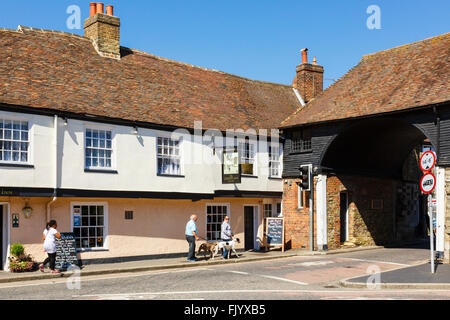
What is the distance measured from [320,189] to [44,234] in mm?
11938

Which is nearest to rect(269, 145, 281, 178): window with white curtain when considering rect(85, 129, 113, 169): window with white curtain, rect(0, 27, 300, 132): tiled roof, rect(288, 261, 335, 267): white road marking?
rect(0, 27, 300, 132): tiled roof

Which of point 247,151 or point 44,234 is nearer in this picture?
point 44,234

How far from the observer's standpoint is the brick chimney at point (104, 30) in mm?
21453

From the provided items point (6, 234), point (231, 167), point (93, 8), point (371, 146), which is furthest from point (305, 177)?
point (6, 234)

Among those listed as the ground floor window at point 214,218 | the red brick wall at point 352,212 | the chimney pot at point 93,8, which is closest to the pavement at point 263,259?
the red brick wall at point 352,212

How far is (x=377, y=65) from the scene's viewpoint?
80.4 feet

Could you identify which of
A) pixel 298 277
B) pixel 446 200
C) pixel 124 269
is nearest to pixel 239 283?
pixel 298 277

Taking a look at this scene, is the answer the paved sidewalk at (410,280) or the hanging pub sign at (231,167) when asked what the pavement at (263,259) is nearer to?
the paved sidewalk at (410,280)

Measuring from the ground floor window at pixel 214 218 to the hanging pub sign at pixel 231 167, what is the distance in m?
1.74

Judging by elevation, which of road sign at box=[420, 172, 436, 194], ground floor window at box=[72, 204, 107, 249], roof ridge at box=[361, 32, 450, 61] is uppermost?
roof ridge at box=[361, 32, 450, 61]

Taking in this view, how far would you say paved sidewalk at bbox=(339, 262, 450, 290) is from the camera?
A: 12.8 metres

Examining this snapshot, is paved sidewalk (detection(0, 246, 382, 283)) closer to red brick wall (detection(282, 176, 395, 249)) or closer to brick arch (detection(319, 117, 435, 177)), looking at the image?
red brick wall (detection(282, 176, 395, 249))

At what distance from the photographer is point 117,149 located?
734 inches

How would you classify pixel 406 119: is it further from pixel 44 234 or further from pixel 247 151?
pixel 44 234
